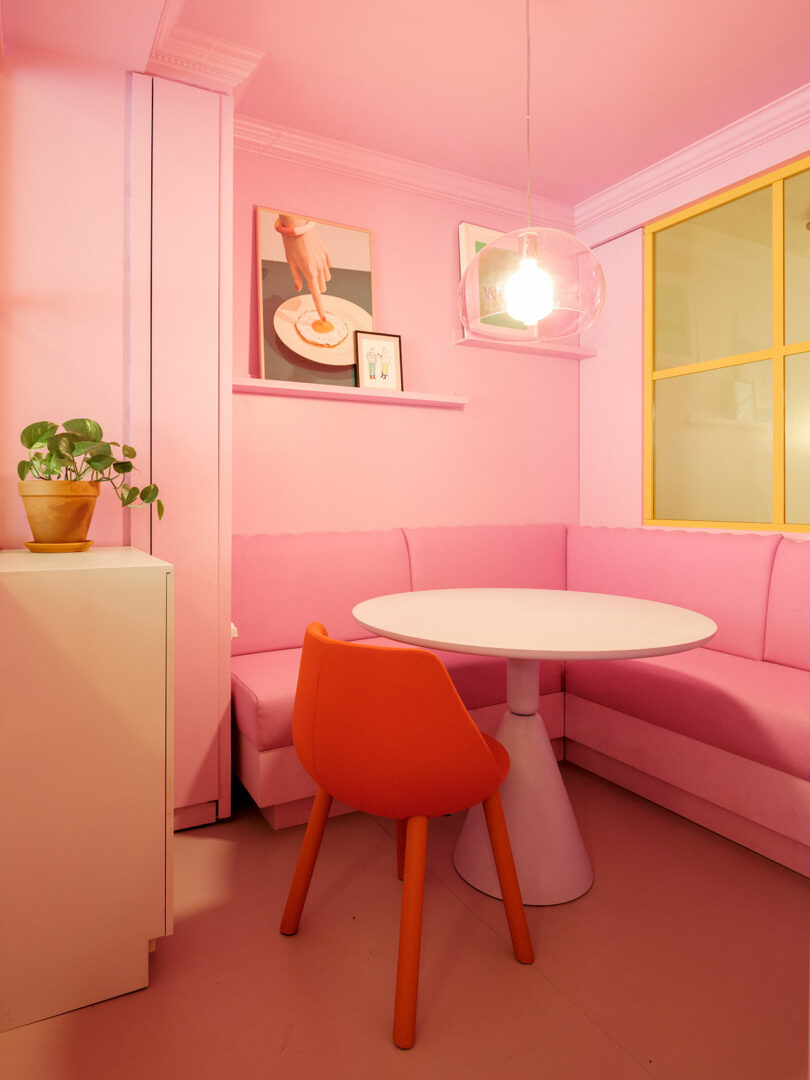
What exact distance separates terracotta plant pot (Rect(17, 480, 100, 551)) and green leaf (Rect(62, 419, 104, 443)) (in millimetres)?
145

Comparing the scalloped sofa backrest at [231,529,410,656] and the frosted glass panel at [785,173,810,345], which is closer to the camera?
the scalloped sofa backrest at [231,529,410,656]

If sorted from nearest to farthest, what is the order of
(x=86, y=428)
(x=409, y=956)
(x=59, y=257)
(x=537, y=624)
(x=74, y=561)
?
(x=409, y=956), (x=74, y=561), (x=537, y=624), (x=86, y=428), (x=59, y=257)

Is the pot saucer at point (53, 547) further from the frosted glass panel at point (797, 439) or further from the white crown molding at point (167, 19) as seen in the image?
the frosted glass panel at point (797, 439)

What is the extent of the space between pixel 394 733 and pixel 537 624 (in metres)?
0.54

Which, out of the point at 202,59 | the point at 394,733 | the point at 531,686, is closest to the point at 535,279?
the point at 531,686

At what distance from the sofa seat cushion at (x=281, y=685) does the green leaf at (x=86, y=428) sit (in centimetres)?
90

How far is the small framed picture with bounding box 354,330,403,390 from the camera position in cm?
296

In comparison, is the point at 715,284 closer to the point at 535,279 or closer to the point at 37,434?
the point at 535,279

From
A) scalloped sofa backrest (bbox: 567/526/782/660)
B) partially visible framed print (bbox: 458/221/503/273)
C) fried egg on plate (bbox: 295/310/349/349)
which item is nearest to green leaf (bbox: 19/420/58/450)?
fried egg on plate (bbox: 295/310/349/349)

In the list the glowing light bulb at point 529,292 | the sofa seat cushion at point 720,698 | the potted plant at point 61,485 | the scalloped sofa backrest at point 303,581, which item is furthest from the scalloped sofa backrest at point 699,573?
the potted plant at point 61,485

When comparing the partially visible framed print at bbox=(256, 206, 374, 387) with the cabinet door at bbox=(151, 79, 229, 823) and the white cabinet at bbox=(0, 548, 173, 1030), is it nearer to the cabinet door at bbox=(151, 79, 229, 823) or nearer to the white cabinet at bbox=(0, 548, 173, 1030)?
the cabinet door at bbox=(151, 79, 229, 823)

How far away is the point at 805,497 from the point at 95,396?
107 inches

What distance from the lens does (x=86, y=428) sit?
73.0 inches

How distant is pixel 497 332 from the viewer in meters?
2.00
